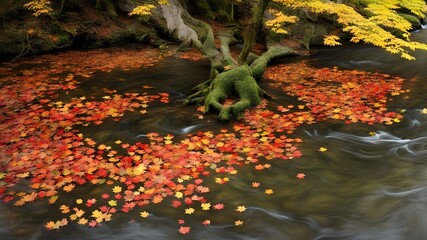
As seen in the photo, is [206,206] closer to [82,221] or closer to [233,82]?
[82,221]

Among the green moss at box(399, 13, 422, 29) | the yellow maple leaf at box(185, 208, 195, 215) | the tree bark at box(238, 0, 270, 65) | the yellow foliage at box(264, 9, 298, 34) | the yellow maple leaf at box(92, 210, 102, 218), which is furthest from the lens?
the green moss at box(399, 13, 422, 29)

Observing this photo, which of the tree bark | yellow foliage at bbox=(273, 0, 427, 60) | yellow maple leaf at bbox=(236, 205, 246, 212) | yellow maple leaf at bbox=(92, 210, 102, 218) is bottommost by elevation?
yellow maple leaf at bbox=(92, 210, 102, 218)

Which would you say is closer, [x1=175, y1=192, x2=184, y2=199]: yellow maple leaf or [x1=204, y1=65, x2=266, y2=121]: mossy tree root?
[x1=175, y1=192, x2=184, y2=199]: yellow maple leaf

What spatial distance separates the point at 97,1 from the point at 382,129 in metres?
13.5

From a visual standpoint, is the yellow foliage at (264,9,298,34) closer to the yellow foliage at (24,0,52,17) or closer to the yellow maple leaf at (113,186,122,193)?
the yellow foliage at (24,0,52,17)

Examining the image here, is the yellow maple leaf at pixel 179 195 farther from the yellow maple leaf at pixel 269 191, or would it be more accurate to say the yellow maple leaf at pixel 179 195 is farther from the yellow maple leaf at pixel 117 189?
the yellow maple leaf at pixel 269 191

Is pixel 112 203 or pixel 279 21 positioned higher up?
pixel 279 21

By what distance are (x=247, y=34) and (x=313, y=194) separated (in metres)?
6.16

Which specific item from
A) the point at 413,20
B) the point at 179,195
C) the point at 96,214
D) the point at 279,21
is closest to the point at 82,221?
the point at 96,214

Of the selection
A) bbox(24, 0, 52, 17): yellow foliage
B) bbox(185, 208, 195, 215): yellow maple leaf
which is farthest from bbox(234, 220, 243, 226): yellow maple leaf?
bbox(24, 0, 52, 17): yellow foliage

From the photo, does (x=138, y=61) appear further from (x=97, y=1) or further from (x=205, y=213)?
(x=205, y=213)

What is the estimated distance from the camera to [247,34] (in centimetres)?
1033

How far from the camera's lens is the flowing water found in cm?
473

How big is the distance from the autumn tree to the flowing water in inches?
51.2
